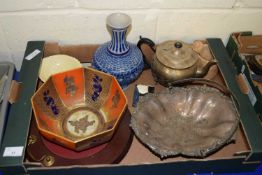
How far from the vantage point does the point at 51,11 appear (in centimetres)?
107

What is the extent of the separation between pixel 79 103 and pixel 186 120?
0.35 meters

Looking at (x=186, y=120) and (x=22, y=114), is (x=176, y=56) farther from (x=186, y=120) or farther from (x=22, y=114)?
(x=22, y=114)

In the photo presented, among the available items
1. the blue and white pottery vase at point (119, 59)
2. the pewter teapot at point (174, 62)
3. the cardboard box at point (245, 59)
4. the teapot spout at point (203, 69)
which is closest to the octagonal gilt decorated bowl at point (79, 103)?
the blue and white pottery vase at point (119, 59)

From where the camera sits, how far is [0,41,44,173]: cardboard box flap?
812mm

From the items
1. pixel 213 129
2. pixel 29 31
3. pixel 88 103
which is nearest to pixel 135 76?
pixel 88 103

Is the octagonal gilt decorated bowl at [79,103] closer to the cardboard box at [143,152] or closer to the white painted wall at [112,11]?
the cardboard box at [143,152]

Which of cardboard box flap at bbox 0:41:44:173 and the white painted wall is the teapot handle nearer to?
the white painted wall

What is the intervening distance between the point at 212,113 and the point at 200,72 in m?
0.14

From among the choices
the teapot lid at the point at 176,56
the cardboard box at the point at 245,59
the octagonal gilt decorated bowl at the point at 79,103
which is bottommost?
the octagonal gilt decorated bowl at the point at 79,103

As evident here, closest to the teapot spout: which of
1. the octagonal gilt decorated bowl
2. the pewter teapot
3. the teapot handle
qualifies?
the pewter teapot

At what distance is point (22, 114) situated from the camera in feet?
2.97

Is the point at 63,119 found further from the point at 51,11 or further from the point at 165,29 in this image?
the point at 165,29

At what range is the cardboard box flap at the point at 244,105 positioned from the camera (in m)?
0.86

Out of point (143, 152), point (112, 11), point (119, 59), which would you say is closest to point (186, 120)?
point (143, 152)
